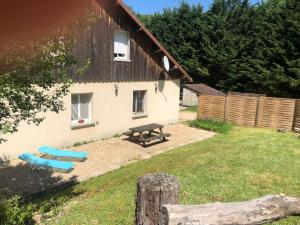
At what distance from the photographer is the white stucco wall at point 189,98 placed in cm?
2817

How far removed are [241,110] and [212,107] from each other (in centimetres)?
186

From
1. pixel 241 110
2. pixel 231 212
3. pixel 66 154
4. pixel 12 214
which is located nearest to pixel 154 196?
pixel 231 212

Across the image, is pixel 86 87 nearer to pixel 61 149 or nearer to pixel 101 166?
pixel 61 149

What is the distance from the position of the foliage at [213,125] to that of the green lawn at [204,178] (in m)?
3.24

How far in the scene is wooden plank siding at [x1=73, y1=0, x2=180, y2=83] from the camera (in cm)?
1459

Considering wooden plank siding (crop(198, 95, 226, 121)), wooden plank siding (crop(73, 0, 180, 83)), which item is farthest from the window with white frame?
wooden plank siding (crop(198, 95, 226, 121))

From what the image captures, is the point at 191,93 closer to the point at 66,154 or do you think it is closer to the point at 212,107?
the point at 212,107

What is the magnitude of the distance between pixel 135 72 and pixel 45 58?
11622mm

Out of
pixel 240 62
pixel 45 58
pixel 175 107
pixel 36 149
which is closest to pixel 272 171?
pixel 45 58

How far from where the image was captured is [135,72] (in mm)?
17234

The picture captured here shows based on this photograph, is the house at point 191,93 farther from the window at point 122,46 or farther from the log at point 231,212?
the log at point 231,212

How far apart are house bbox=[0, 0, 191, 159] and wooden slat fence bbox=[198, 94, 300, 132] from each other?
10.6 ft

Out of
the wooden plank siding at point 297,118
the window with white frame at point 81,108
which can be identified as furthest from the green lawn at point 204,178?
the window with white frame at point 81,108

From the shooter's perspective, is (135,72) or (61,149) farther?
(135,72)
